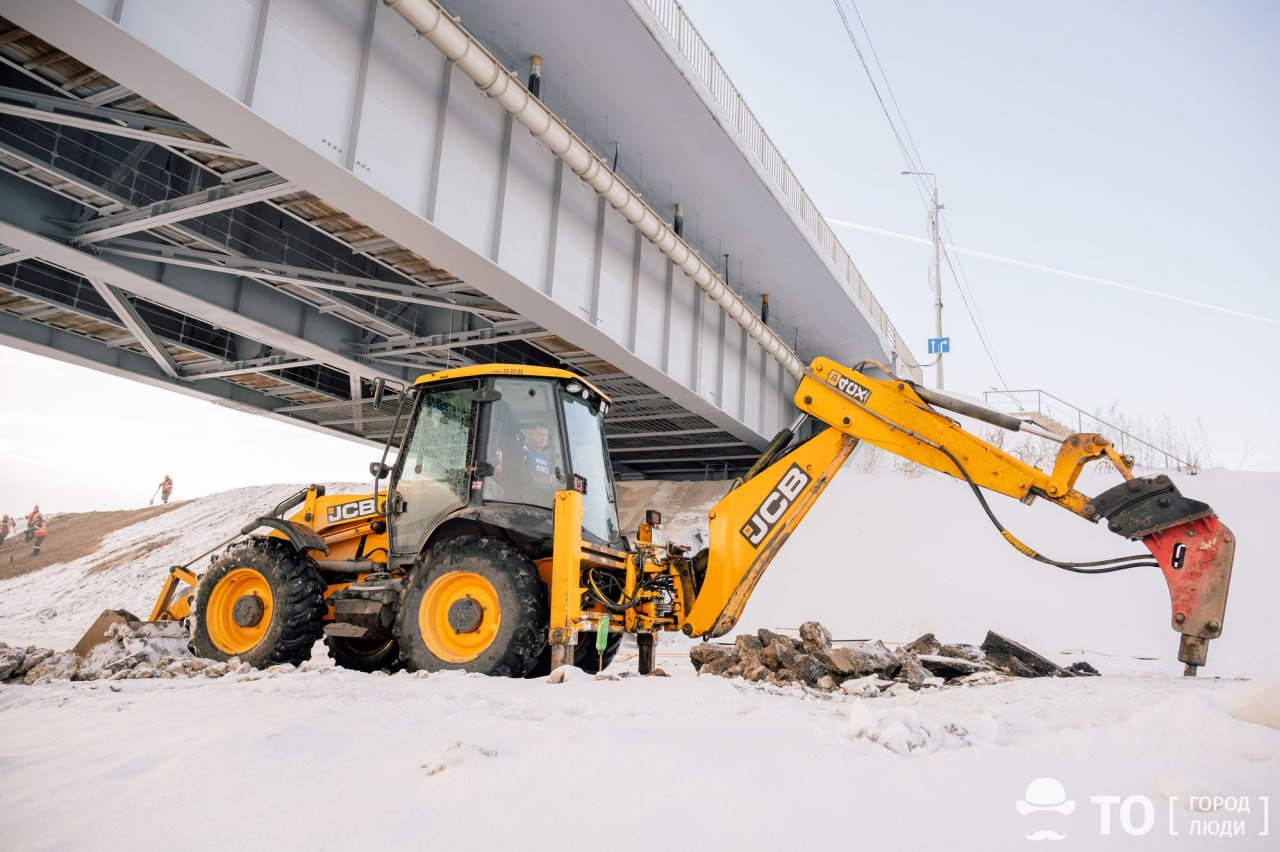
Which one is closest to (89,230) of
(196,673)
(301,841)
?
(196,673)

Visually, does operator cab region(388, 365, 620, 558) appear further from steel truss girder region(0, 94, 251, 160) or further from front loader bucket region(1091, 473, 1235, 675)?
front loader bucket region(1091, 473, 1235, 675)

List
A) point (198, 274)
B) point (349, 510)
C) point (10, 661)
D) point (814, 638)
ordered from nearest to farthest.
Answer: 1. point (10, 661)
2. point (814, 638)
3. point (349, 510)
4. point (198, 274)

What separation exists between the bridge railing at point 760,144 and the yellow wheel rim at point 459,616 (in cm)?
876

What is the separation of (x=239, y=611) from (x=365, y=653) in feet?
4.32

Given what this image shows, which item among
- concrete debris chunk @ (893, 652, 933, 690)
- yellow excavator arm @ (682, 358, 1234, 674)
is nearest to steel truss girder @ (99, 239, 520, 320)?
yellow excavator arm @ (682, 358, 1234, 674)

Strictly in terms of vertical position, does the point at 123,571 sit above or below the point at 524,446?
below

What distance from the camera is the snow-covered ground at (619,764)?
8.40 feet

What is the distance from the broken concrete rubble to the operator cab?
1973 mm

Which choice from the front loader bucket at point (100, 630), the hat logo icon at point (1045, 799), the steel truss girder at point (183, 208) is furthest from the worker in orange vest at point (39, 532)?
the hat logo icon at point (1045, 799)

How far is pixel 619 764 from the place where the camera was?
124 inches

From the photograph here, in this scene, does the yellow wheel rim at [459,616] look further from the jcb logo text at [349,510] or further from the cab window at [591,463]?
the jcb logo text at [349,510]

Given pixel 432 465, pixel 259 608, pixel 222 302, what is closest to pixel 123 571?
pixel 222 302

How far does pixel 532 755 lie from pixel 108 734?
2094 mm

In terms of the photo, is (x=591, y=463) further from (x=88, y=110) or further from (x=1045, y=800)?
(x=88, y=110)
